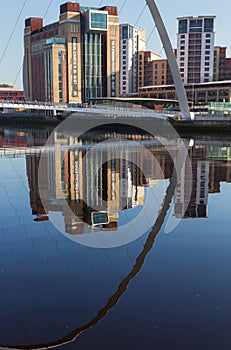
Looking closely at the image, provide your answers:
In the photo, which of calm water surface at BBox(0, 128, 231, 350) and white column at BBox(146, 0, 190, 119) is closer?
calm water surface at BBox(0, 128, 231, 350)

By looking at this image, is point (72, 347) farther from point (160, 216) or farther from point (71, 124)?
point (71, 124)

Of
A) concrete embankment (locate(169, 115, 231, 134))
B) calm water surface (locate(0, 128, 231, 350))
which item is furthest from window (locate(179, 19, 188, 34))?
calm water surface (locate(0, 128, 231, 350))

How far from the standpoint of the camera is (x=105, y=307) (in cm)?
264

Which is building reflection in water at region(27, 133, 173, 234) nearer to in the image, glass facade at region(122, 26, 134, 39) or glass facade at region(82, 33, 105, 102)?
glass facade at region(82, 33, 105, 102)

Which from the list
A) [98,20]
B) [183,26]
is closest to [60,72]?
[98,20]

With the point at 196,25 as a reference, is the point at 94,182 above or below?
below

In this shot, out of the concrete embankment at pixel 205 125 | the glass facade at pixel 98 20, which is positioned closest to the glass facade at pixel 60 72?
the glass facade at pixel 98 20

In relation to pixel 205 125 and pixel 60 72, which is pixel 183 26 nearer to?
pixel 60 72

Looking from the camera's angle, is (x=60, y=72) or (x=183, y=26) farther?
(x=183, y=26)

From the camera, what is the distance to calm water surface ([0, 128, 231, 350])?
2346mm

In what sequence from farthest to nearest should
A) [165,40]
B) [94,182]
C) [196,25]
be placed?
[196,25] < [165,40] < [94,182]

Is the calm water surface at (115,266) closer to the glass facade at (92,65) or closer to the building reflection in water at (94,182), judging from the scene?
Result: the building reflection in water at (94,182)

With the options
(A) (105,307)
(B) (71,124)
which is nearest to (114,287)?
(A) (105,307)

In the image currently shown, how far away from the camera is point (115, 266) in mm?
3363
